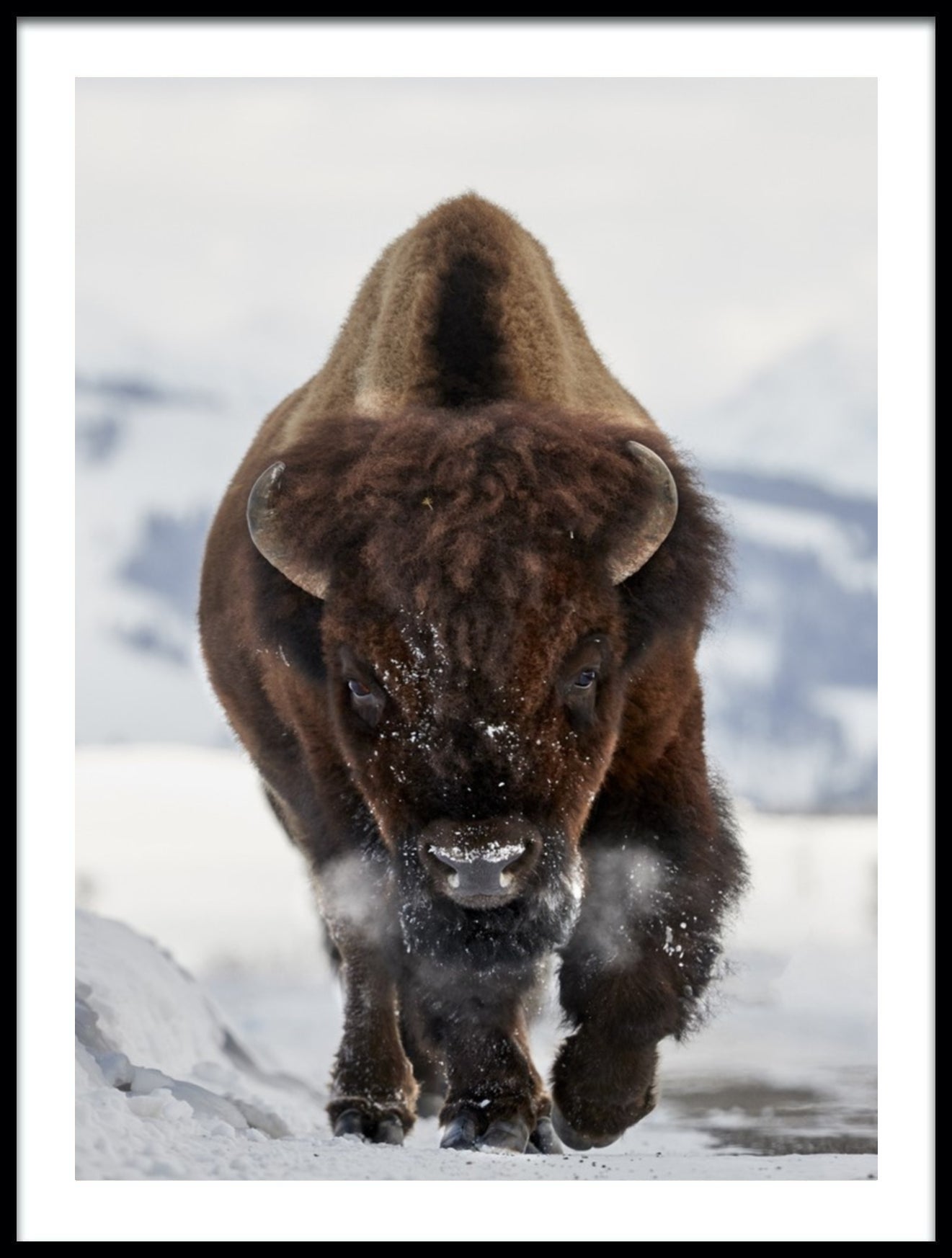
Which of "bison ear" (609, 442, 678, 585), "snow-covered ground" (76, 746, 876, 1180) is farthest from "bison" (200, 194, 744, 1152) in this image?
"snow-covered ground" (76, 746, 876, 1180)

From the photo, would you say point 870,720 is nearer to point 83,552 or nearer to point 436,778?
point 436,778

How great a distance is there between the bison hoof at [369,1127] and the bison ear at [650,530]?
2.08 m

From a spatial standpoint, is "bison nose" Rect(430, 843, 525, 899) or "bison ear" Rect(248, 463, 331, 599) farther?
"bison ear" Rect(248, 463, 331, 599)

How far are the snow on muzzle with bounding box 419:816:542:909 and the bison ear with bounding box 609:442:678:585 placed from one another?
2.68ft

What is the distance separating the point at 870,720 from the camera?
21.7 feet

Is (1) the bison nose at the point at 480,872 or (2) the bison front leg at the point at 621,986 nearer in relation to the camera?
(1) the bison nose at the point at 480,872

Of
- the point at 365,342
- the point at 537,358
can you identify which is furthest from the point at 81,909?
the point at 537,358

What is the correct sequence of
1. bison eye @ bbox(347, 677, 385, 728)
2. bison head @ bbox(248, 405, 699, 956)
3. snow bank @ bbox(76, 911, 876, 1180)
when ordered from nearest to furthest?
snow bank @ bbox(76, 911, 876, 1180)
bison head @ bbox(248, 405, 699, 956)
bison eye @ bbox(347, 677, 385, 728)

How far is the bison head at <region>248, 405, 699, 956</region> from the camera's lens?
446 cm

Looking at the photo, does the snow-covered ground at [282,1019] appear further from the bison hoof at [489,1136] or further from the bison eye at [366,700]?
the bison eye at [366,700]

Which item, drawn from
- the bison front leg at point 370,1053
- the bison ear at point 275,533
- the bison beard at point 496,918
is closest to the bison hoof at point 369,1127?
the bison front leg at point 370,1053

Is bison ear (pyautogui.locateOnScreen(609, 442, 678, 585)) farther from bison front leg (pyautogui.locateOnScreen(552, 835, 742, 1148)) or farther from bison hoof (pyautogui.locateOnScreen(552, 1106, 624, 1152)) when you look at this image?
bison hoof (pyautogui.locateOnScreen(552, 1106, 624, 1152))

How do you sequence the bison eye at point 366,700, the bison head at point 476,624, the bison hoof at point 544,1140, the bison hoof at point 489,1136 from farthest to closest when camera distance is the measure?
1. the bison hoof at point 544,1140
2. the bison hoof at point 489,1136
3. the bison eye at point 366,700
4. the bison head at point 476,624

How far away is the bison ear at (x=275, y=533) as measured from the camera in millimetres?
4914
